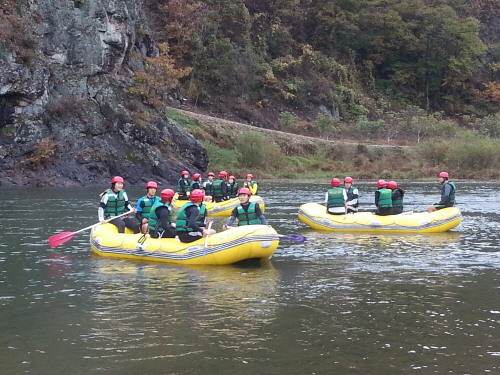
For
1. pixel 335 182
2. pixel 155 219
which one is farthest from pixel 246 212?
pixel 335 182

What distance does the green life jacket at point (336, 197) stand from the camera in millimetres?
18688

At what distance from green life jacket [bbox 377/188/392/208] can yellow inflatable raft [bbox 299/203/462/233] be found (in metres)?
0.37

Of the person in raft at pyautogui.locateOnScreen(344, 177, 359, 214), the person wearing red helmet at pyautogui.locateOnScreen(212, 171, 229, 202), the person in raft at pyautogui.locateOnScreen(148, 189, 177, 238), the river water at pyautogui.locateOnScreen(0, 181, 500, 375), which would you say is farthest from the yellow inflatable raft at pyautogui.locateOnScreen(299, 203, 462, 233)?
the person wearing red helmet at pyautogui.locateOnScreen(212, 171, 229, 202)

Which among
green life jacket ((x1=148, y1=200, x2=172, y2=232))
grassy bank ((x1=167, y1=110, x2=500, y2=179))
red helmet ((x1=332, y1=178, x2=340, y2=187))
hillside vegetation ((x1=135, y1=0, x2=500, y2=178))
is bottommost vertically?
green life jacket ((x1=148, y1=200, x2=172, y2=232))

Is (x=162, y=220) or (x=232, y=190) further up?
(x=232, y=190)

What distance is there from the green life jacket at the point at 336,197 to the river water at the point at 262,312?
2779mm

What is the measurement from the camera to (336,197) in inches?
741

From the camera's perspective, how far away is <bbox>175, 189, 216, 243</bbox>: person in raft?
1281 cm

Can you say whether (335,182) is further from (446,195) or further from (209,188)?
(209,188)

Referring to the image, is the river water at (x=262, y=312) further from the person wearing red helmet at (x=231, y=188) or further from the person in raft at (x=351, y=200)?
the person wearing red helmet at (x=231, y=188)

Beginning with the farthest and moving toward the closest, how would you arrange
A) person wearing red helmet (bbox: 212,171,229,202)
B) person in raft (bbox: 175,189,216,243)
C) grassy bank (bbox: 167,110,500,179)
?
grassy bank (bbox: 167,110,500,179) → person wearing red helmet (bbox: 212,171,229,202) → person in raft (bbox: 175,189,216,243)

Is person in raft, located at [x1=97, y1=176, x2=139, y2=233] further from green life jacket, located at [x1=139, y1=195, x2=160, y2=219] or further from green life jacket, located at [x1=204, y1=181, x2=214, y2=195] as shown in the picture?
green life jacket, located at [x1=204, y1=181, x2=214, y2=195]

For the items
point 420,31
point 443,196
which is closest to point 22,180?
point 443,196

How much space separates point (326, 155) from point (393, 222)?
117ft
